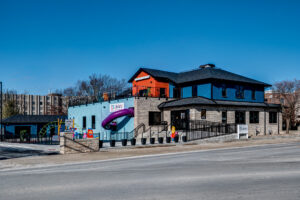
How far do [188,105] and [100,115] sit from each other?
11.8 metres

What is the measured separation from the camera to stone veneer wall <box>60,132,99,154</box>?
1992cm

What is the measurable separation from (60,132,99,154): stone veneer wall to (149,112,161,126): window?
11865 millimetres

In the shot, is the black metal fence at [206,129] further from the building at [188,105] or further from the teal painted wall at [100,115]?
the teal painted wall at [100,115]

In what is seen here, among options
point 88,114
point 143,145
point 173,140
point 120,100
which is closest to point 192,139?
point 173,140

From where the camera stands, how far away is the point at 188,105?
99.4 ft

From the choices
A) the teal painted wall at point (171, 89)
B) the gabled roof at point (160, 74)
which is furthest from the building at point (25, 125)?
the teal painted wall at point (171, 89)

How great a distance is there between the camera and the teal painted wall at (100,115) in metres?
32.7

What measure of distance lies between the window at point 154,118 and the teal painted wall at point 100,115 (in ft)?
6.84

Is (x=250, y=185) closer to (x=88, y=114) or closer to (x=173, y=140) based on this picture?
(x=173, y=140)

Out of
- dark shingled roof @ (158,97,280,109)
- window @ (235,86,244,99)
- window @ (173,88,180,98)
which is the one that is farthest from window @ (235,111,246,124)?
window @ (173,88,180,98)

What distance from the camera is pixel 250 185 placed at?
320 inches

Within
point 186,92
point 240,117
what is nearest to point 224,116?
point 240,117

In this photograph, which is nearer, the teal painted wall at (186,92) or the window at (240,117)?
the window at (240,117)

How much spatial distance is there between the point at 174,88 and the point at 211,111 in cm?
732
